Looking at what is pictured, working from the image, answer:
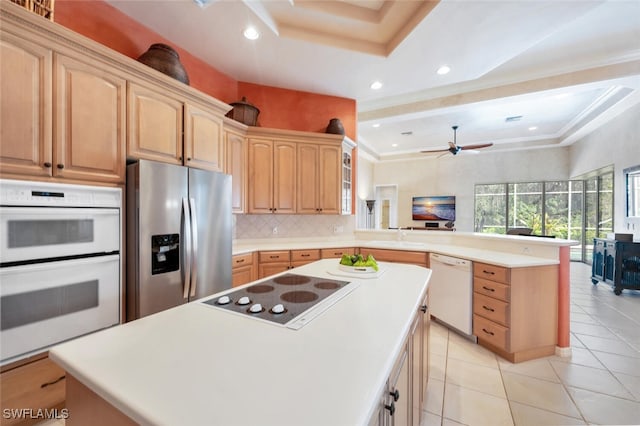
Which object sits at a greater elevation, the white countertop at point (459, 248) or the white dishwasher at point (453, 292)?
the white countertop at point (459, 248)

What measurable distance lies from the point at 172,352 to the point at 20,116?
1647 millimetres

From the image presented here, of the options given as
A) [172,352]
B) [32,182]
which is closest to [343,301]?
[172,352]

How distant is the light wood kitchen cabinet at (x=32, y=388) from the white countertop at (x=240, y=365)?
3.43 feet

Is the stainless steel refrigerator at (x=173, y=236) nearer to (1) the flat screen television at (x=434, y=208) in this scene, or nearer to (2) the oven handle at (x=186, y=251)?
(2) the oven handle at (x=186, y=251)

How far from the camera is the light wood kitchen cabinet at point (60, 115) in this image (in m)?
1.40

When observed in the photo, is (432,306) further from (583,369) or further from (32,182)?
(32,182)

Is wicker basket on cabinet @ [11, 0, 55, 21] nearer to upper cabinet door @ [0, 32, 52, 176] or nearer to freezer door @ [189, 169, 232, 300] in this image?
upper cabinet door @ [0, 32, 52, 176]

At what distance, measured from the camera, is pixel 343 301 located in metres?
1.21

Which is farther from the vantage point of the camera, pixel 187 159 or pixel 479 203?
pixel 479 203

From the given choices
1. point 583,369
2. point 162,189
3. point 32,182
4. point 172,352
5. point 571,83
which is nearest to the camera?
point 172,352

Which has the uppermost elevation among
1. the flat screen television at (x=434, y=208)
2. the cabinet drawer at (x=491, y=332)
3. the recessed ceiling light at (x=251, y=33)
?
the recessed ceiling light at (x=251, y=33)

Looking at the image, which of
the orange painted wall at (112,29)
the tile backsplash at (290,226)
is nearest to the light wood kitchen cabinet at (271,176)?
the tile backsplash at (290,226)

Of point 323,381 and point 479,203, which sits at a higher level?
point 479,203

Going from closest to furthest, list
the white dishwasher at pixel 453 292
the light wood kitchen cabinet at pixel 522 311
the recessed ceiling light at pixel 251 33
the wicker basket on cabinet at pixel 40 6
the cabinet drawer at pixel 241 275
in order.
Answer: the wicker basket on cabinet at pixel 40 6
the light wood kitchen cabinet at pixel 522 311
the recessed ceiling light at pixel 251 33
the white dishwasher at pixel 453 292
the cabinet drawer at pixel 241 275
